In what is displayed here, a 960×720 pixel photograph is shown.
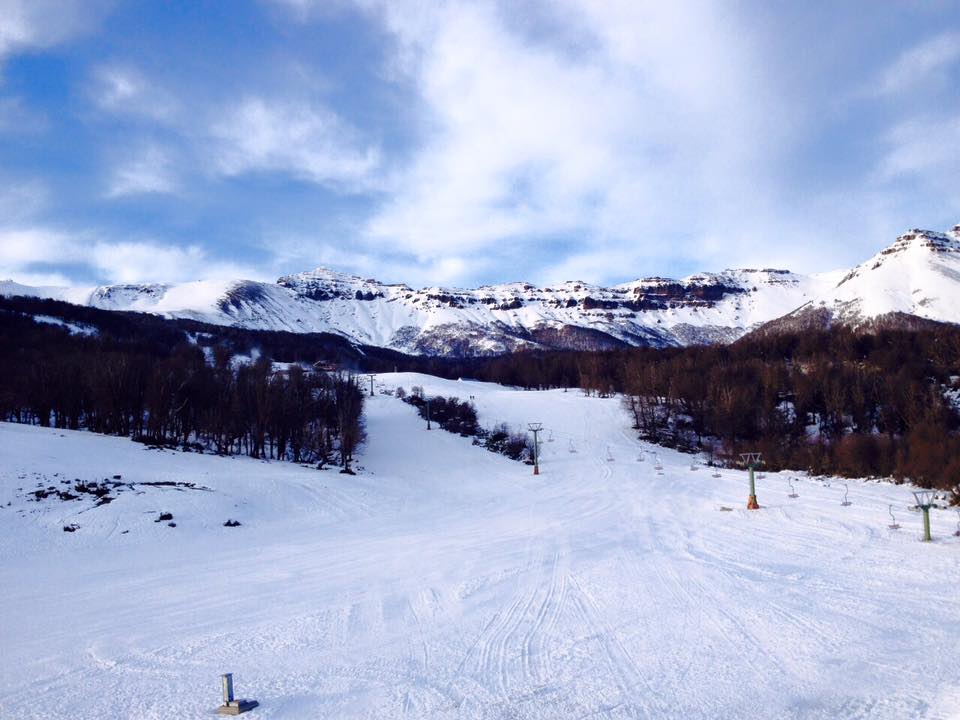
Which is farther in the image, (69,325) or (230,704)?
(69,325)

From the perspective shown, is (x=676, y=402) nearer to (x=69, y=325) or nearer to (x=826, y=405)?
(x=826, y=405)

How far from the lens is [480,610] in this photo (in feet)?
32.5

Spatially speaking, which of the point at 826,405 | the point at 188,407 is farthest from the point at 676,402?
the point at 188,407

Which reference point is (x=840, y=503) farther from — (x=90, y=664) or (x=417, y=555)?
(x=90, y=664)

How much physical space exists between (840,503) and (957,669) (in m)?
17.6

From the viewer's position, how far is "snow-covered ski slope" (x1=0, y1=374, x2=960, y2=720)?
6.54m

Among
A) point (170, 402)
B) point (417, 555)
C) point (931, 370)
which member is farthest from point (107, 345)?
point (931, 370)

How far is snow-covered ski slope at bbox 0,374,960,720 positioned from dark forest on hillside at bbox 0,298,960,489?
2021 cm

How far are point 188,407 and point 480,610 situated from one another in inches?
1911

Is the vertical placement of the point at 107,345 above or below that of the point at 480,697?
above

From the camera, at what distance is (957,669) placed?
6.70 metres

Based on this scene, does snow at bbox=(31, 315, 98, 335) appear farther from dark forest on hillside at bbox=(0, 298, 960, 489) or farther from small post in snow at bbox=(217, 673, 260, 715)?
small post in snow at bbox=(217, 673, 260, 715)

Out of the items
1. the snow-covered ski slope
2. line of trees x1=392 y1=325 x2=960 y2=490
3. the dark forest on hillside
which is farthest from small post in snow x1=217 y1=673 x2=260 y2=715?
line of trees x1=392 y1=325 x2=960 y2=490

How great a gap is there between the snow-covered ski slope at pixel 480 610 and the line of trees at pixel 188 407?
75.0 ft
